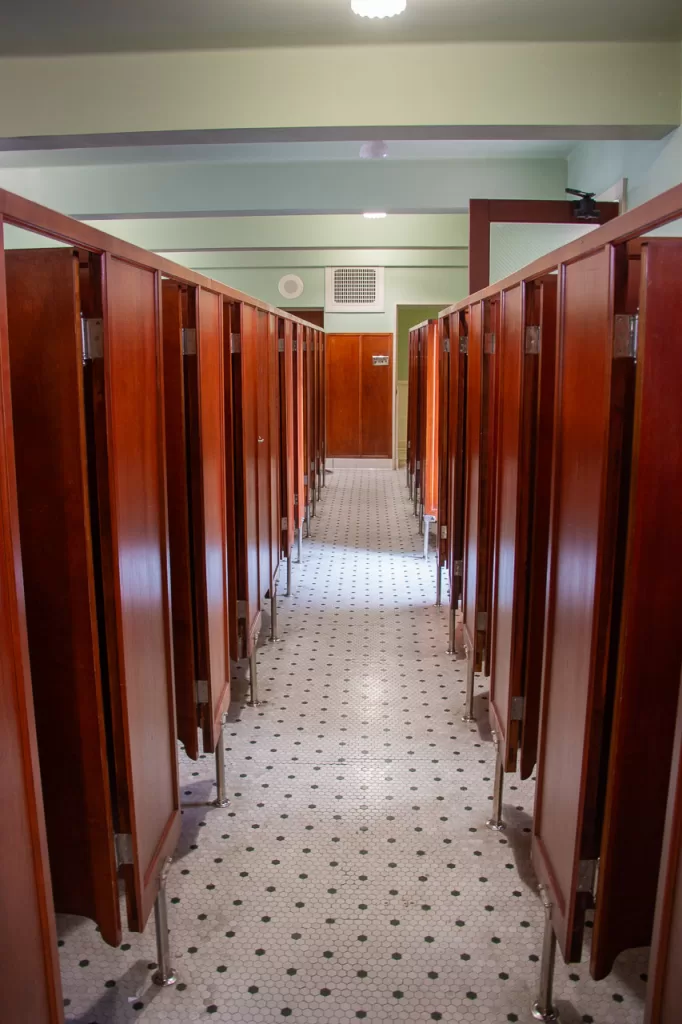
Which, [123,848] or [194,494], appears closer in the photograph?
[123,848]

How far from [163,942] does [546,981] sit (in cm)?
88

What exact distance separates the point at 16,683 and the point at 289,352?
4042mm

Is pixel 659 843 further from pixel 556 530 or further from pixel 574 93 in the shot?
pixel 574 93

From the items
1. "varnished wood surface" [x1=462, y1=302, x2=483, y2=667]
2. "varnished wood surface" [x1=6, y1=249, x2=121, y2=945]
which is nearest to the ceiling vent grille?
"varnished wood surface" [x1=462, y1=302, x2=483, y2=667]

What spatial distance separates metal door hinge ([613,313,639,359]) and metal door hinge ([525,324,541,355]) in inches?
27.0

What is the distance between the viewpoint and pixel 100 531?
57.6 inches

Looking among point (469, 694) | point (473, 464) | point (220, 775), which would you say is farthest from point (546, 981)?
point (473, 464)

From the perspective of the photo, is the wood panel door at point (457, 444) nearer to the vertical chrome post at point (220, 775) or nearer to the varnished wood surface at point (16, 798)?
the vertical chrome post at point (220, 775)

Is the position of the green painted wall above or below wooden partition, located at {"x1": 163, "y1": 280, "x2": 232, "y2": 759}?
above

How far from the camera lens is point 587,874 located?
1.52m

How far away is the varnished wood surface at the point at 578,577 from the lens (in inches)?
52.7

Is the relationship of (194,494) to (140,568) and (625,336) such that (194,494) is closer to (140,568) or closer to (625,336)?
(140,568)

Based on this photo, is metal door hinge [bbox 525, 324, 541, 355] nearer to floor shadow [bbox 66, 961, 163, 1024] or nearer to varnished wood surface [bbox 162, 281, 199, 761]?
varnished wood surface [bbox 162, 281, 199, 761]

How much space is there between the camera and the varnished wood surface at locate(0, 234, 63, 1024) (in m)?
1.02
